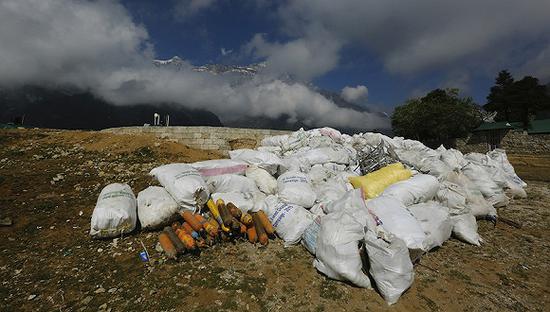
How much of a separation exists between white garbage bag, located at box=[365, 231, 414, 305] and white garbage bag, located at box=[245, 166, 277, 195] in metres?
2.34

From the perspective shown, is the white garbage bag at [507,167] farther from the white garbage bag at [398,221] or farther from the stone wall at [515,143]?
the stone wall at [515,143]

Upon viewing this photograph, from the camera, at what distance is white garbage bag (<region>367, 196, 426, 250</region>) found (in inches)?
120

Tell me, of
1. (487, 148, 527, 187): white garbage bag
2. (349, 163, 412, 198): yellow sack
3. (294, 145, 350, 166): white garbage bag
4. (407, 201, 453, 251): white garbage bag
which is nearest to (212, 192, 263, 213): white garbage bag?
(349, 163, 412, 198): yellow sack

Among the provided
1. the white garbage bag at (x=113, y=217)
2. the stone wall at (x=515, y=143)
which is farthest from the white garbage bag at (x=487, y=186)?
the stone wall at (x=515, y=143)

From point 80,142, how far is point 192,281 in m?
7.81

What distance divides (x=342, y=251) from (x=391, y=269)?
1.46ft

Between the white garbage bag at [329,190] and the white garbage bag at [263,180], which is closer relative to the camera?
the white garbage bag at [329,190]

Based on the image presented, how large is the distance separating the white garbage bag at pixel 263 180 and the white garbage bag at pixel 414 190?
5.79ft

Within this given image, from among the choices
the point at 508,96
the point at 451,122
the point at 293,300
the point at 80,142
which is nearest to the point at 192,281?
the point at 293,300

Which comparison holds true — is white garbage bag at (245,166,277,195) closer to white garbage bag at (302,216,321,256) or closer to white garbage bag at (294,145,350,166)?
white garbage bag at (302,216,321,256)

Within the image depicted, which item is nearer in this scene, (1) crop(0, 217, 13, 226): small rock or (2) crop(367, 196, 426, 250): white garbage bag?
(2) crop(367, 196, 426, 250): white garbage bag

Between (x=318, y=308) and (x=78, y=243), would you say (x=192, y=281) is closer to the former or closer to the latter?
(x=318, y=308)

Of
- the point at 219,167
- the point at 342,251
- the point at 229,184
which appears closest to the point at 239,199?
the point at 229,184

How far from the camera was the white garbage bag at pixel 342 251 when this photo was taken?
8.67 feet
